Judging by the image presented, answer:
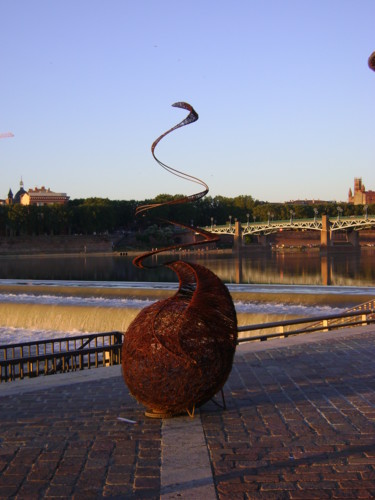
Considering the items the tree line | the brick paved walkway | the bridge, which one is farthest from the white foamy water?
the bridge

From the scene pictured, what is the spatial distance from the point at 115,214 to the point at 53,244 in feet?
60.3

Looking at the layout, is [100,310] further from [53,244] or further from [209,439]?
[53,244]

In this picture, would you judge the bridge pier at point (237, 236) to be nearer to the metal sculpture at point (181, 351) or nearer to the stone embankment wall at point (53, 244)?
the stone embankment wall at point (53, 244)

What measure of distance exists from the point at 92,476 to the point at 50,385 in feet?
12.0

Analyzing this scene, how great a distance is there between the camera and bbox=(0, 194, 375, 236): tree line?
11094cm

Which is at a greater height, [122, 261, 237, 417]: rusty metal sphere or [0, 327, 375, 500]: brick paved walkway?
[122, 261, 237, 417]: rusty metal sphere

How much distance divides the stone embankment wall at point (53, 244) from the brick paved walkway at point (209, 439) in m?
96.1

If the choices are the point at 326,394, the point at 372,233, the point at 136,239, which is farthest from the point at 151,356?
the point at 372,233

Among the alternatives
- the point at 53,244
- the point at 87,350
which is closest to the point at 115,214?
the point at 53,244

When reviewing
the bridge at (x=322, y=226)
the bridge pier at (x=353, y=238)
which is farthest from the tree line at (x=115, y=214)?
the bridge pier at (x=353, y=238)

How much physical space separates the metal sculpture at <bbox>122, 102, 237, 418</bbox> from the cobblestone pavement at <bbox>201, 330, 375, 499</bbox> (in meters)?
0.45

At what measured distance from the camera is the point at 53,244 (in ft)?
351

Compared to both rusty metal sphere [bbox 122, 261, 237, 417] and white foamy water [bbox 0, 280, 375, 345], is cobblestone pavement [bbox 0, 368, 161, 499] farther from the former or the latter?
white foamy water [bbox 0, 280, 375, 345]

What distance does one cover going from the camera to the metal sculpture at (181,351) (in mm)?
6746
